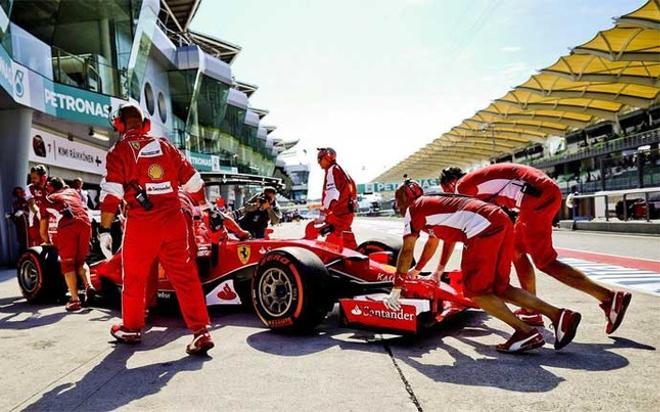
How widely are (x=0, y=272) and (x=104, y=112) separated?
5128 mm

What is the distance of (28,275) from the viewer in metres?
6.06

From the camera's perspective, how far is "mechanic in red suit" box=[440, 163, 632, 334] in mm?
3904

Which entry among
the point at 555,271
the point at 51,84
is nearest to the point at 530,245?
the point at 555,271

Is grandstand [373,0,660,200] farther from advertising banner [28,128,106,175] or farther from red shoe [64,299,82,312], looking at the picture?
red shoe [64,299,82,312]

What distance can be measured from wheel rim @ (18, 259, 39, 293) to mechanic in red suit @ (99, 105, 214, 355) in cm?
272

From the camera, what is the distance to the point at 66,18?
16.8 metres

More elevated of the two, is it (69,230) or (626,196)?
(69,230)

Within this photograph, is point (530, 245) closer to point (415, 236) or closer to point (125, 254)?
point (415, 236)

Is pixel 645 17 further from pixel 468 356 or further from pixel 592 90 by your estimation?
pixel 468 356

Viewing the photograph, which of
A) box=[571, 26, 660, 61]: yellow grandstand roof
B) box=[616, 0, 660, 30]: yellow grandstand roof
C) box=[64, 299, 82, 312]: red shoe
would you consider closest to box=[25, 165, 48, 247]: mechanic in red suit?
box=[64, 299, 82, 312]: red shoe

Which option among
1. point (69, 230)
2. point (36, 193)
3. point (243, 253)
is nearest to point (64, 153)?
point (36, 193)

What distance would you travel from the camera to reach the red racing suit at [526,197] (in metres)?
3.95

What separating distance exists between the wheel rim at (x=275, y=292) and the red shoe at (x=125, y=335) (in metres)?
0.97

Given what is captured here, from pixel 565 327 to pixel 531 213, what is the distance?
38.2 inches
